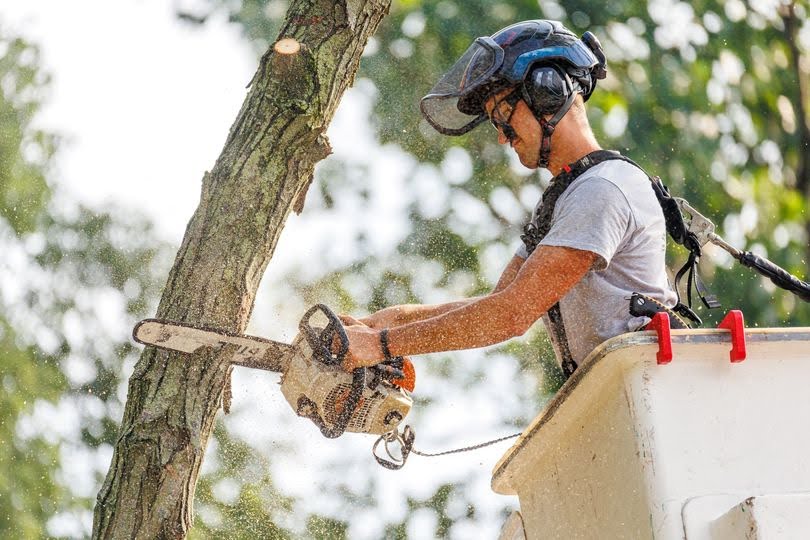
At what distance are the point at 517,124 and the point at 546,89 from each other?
0.15 metres

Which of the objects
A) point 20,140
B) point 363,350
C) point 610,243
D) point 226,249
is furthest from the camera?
point 20,140

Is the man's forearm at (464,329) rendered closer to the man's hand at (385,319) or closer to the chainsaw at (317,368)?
the chainsaw at (317,368)

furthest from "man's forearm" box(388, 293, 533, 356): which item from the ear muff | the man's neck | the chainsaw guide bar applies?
the ear muff

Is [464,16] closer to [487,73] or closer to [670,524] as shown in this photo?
[487,73]

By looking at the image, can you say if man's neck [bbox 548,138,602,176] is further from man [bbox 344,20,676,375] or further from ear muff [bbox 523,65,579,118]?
ear muff [bbox 523,65,579,118]

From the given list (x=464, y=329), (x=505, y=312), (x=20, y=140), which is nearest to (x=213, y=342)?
(x=464, y=329)

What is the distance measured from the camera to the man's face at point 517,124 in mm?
3428

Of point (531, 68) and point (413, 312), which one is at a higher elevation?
point (531, 68)

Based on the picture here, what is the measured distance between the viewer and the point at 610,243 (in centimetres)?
298

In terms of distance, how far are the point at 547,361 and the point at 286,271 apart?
2.75 meters

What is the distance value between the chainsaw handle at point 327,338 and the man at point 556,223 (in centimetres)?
4

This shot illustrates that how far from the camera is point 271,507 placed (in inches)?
493

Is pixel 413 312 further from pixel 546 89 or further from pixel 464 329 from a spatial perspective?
pixel 546 89

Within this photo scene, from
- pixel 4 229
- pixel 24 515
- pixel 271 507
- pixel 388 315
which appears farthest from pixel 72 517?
pixel 388 315
